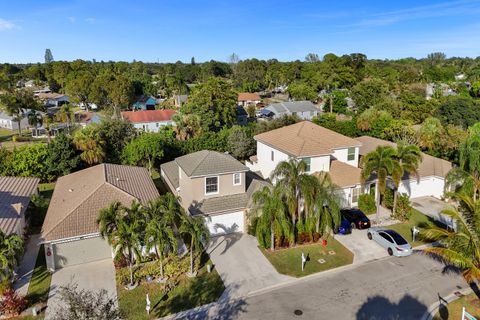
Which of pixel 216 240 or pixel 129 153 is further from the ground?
pixel 129 153

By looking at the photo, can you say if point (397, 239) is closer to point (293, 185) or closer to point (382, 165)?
point (382, 165)

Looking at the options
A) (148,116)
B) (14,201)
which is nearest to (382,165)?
(14,201)

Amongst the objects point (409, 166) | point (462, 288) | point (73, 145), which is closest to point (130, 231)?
point (462, 288)

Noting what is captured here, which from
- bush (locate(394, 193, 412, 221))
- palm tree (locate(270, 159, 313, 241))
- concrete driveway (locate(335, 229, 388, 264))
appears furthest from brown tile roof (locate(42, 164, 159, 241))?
→ bush (locate(394, 193, 412, 221))

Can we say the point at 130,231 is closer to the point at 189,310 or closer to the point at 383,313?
the point at 189,310

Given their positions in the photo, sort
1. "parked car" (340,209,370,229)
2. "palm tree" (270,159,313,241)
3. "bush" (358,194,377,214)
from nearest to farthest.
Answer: "palm tree" (270,159,313,241) < "parked car" (340,209,370,229) < "bush" (358,194,377,214)

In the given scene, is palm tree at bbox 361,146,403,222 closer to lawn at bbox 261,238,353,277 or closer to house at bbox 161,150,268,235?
lawn at bbox 261,238,353,277
